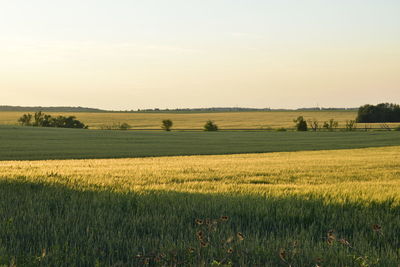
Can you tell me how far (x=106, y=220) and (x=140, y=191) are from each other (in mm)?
2617

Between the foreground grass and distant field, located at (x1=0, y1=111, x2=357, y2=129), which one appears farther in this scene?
distant field, located at (x1=0, y1=111, x2=357, y2=129)

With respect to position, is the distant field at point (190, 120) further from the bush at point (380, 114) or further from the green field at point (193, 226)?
the green field at point (193, 226)

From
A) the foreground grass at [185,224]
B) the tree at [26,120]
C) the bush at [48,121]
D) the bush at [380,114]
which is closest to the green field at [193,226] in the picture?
the foreground grass at [185,224]

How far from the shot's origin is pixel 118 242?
5.21 m

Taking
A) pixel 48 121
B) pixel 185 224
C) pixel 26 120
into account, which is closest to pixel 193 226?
pixel 185 224

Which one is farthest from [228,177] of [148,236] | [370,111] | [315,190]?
[370,111]

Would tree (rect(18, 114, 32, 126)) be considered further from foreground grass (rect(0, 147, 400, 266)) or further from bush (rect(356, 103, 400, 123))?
foreground grass (rect(0, 147, 400, 266))

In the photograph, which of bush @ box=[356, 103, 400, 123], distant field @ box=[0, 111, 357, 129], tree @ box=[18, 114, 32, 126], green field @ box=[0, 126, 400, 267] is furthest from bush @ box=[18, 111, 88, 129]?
green field @ box=[0, 126, 400, 267]

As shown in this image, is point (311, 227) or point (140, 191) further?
point (140, 191)

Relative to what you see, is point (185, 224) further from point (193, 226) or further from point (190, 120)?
point (190, 120)

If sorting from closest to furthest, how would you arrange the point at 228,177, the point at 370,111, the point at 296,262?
1. the point at 296,262
2. the point at 228,177
3. the point at 370,111

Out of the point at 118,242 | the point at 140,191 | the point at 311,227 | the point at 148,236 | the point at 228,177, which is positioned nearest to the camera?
the point at 118,242

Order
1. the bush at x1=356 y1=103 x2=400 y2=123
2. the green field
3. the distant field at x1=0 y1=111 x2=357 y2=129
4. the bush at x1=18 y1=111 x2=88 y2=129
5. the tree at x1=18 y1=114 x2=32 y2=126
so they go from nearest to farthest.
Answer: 1. the green field
2. the tree at x1=18 y1=114 x2=32 y2=126
3. the bush at x1=18 y1=111 x2=88 y2=129
4. the distant field at x1=0 y1=111 x2=357 y2=129
5. the bush at x1=356 y1=103 x2=400 y2=123

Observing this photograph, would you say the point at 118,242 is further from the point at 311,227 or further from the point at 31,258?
the point at 311,227
